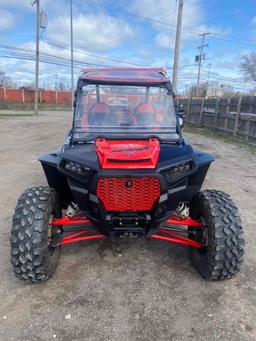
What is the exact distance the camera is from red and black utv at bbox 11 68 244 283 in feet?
9.89

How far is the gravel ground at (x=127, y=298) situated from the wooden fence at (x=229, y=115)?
9.02 metres

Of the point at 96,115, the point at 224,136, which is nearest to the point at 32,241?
the point at 96,115

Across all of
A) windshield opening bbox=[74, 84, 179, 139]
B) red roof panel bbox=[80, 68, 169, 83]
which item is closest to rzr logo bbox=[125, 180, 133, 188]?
windshield opening bbox=[74, 84, 179, 139]

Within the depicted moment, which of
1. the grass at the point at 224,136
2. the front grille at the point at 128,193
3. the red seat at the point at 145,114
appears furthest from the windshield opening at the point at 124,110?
the grass at the point at 224,136

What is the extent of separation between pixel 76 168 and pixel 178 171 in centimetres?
102

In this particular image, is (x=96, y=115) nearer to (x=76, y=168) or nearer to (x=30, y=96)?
→ (x=76, y=168)

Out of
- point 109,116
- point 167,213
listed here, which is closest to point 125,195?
point 167,213

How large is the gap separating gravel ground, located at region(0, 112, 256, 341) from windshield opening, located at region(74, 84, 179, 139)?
150 centimetres

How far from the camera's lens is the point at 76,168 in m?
3.16

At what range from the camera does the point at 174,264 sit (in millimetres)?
3721

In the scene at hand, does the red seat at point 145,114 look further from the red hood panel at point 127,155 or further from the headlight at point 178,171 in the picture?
the headlight at point 178,171

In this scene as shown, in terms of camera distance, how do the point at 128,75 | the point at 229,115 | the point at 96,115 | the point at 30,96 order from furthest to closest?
the point at 30,96
the point at 229,115
the point at 128,75
the point at 96,115

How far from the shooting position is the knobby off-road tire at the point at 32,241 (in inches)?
120

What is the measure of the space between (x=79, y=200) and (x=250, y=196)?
413 centimetres
